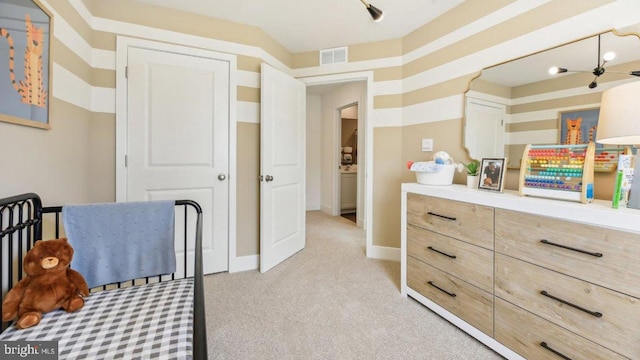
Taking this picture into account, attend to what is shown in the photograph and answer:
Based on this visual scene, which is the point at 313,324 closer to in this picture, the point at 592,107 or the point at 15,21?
the point at 592,107

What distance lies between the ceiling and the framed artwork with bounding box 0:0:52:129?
1089 millimetres

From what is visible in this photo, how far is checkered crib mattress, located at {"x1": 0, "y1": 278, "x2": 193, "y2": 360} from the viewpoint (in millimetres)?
816

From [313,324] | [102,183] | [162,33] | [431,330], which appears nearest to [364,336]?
[313,324]

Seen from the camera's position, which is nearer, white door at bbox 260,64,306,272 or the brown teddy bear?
the brown teddy bear

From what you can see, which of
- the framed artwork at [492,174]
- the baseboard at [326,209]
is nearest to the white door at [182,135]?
the framed artwork at [492,174]

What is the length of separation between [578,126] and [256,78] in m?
2.47

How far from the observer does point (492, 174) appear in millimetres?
1664

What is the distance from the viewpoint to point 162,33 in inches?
87.9

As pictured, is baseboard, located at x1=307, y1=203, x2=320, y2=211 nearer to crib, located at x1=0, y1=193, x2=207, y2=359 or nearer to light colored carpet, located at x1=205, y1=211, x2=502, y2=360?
light colored carpet, located at x1=205, y1=211, x2=502, y2=360

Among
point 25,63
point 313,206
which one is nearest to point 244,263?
point 25,63

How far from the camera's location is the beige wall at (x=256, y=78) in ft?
4.93

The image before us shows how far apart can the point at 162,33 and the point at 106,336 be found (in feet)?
7.60

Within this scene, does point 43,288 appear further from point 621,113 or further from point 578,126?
point 578,126

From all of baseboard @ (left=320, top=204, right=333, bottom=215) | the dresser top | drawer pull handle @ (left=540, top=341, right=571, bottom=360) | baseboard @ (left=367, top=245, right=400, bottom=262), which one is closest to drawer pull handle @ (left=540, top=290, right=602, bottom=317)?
drawer pull handle @ (left=540, top=341, right=571, bottom=360)
